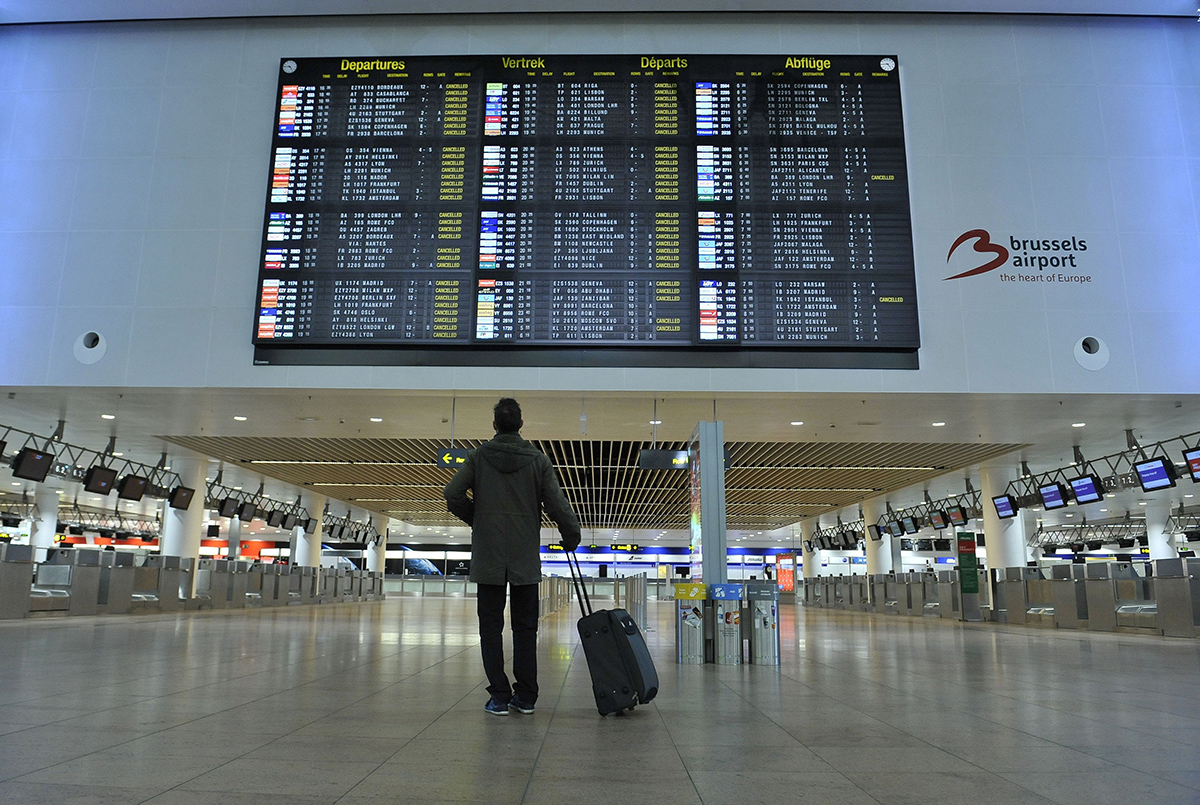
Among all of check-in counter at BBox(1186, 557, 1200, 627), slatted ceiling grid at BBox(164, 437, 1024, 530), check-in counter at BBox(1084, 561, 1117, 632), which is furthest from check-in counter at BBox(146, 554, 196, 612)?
check-in counter at BBox(1186, 557, 1200, 627)

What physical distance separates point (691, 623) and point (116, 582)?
1371 centimetres

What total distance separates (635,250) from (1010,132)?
499 cm

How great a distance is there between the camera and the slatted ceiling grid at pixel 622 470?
16.6 meters

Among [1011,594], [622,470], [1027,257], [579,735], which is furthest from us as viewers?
[622,470]

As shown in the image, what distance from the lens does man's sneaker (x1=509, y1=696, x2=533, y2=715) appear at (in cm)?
424

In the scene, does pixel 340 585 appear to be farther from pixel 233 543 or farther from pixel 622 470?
pixel 622 470

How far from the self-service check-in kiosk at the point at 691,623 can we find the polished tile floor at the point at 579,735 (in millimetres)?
671

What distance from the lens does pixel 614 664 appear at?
4289mm

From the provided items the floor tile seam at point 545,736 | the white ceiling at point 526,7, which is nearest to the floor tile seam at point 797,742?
the floor tile seam at point 545,736

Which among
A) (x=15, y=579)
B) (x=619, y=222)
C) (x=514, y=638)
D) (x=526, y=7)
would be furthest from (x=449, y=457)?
(x=15, y=579)

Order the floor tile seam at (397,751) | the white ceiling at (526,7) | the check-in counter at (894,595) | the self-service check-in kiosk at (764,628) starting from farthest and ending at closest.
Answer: the check-in counter at (894,595) < the white ceiling at (526,7) < the self-service check-in kiosk at (764,628) < the floor tile seam at (397,751)

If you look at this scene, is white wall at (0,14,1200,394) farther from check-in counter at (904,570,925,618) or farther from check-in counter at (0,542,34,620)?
check-in counter at (904,570,925,618)

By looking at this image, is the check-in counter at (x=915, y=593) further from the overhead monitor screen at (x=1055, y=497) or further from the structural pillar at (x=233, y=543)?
the structural pillar at (x=233, y=543)

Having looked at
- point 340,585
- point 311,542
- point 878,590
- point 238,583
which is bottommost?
point 340,585
